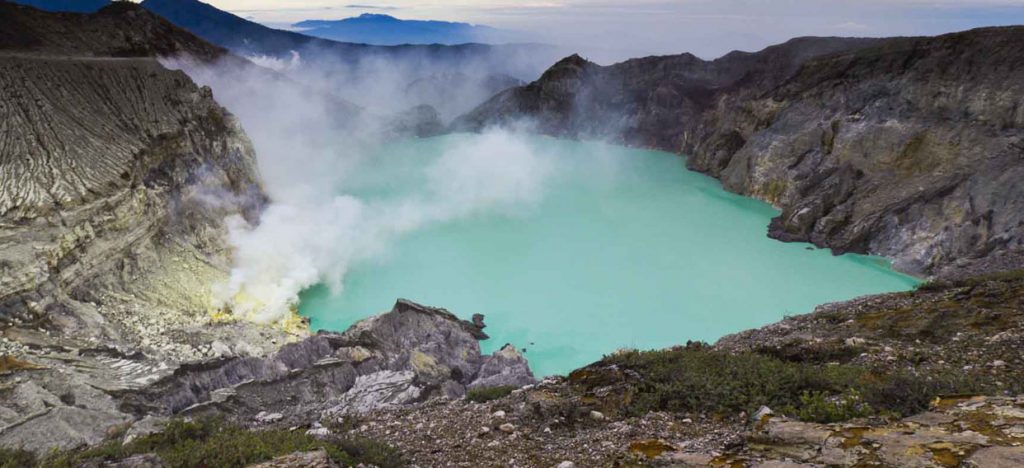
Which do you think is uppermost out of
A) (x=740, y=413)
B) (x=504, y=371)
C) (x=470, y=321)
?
(x=740, y=413)

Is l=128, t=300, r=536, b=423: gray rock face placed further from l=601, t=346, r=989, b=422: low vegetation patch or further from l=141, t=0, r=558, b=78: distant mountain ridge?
l=141, t=0, r=558, b=78: distant mountain ridge

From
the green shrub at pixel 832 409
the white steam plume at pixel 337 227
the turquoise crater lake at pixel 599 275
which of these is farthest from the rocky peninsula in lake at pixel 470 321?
the turquoise crater lake at pixel 599 275

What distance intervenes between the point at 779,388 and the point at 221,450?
6.37 meters

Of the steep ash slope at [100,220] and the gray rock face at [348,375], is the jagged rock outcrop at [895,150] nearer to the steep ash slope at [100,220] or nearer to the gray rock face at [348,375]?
the gray rock face at [348,375]

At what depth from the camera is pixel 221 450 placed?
6.20 meters

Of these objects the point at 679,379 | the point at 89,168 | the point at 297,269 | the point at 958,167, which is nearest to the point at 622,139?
the point at 958,167

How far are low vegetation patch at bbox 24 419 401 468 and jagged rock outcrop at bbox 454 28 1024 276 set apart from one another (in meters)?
21.4

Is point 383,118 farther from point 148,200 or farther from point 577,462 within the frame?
point 577,462

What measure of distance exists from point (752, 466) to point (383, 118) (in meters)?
78.2

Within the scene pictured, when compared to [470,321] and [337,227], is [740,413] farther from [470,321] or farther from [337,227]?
[337,227]

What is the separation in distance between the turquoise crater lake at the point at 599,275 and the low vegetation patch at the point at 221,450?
13222mm

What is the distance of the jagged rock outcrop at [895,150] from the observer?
2842cm

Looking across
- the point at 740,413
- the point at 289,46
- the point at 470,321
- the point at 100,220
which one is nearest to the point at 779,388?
the point at 740,413

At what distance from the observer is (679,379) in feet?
26.8
